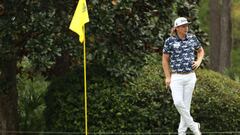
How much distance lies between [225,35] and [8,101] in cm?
1434

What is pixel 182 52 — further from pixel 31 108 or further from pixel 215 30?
pixel 215 30

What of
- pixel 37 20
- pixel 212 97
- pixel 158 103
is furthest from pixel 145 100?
pixel 37 20

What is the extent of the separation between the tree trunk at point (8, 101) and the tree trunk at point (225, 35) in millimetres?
13475

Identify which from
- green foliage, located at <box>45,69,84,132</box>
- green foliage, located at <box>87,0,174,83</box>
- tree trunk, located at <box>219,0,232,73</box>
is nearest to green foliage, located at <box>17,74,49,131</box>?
green foliage, located at <box>45,69,84,132</box>

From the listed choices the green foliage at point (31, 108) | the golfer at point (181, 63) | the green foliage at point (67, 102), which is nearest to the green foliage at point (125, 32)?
the green foliage at point (67, 102)

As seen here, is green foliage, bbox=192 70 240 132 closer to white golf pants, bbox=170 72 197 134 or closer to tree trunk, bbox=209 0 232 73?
white golf pants, bbox=170 72 197 134

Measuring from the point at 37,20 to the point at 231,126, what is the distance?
4.40 meters

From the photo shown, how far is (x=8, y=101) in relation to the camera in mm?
11883

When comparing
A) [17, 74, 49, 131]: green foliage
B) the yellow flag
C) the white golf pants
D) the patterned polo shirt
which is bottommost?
[17, 74, 49, 131]: green foliage

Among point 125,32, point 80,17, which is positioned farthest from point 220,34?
point 80,17

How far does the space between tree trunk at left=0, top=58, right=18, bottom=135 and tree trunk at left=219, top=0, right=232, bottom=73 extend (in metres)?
13.5

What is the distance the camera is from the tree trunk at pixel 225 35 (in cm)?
2423

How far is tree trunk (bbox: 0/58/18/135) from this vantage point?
1152 cm

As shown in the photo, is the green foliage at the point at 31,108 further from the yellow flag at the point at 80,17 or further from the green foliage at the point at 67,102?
the yellow flag at the point at 80,17
